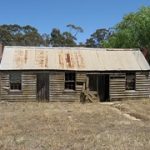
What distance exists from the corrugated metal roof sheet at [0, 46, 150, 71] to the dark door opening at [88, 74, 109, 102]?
88 centimetres

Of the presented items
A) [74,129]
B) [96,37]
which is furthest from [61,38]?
[74,129]

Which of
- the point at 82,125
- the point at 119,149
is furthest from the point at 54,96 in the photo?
the point at 119,149

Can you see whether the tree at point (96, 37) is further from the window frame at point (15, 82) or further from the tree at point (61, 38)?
the window frame at point (15, 82)

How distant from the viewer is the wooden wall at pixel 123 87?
31.6 meters

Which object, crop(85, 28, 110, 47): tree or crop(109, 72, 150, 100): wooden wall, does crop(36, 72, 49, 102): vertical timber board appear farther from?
crop(85, 28, 110, 47): tree

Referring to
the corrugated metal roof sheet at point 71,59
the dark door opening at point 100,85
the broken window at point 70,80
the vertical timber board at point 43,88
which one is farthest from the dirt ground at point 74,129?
the dark door opening at point 100,85

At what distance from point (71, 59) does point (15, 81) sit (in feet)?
14.8

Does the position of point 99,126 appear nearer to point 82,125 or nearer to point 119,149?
point 82,125

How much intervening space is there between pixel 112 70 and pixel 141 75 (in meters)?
2.49

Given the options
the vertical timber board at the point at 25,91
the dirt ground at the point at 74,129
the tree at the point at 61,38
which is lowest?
the dirt ground at the point at 74,129

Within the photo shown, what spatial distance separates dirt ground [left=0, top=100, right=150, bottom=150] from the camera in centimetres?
1329

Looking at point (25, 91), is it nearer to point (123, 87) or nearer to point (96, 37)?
point (123, 87)

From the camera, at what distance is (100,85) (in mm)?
32156

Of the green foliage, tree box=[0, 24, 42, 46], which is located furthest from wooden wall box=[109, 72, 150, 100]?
tree box=[0, 24, 42, 46]
